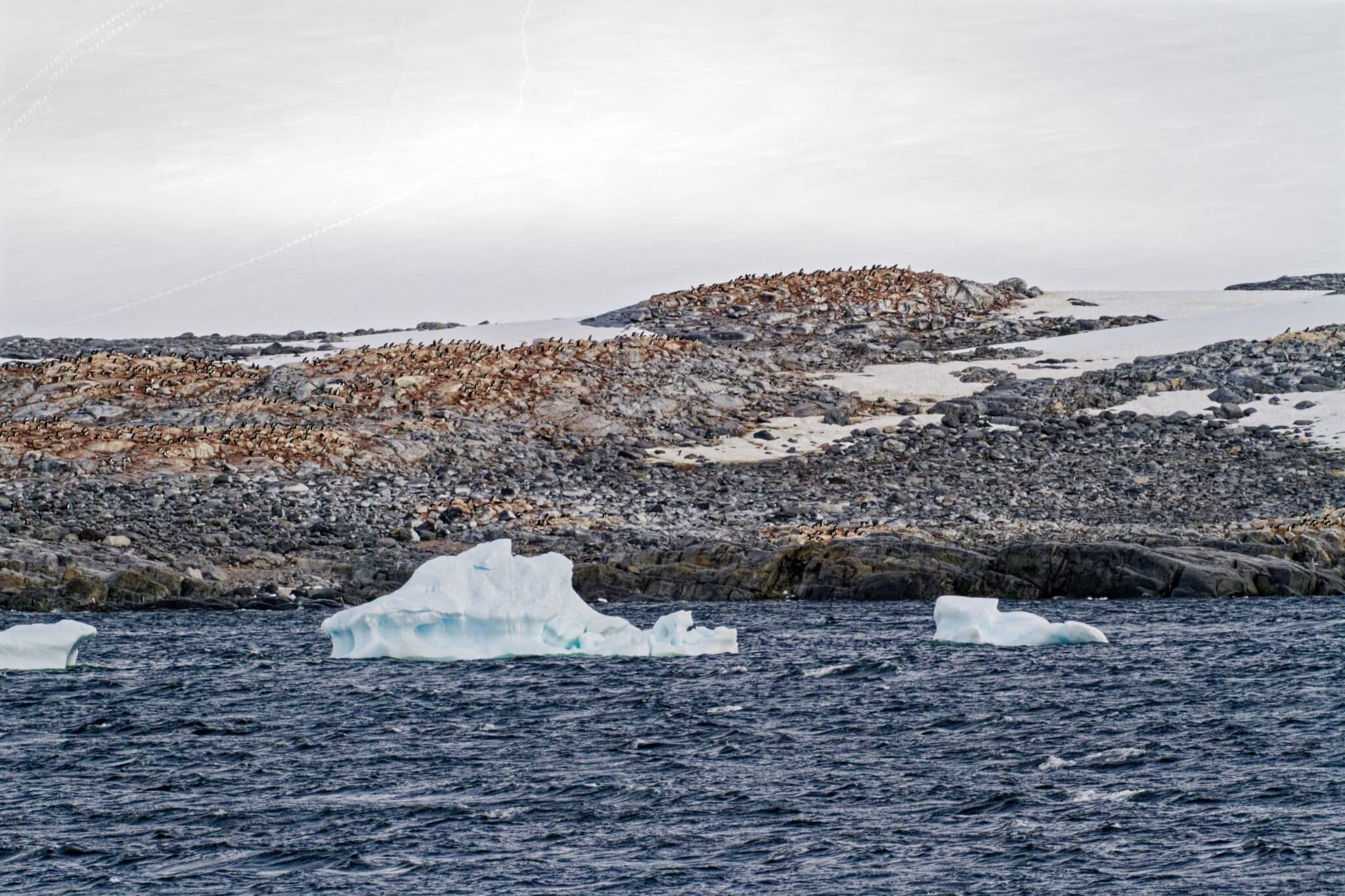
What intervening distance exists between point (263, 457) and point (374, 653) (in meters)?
29.2

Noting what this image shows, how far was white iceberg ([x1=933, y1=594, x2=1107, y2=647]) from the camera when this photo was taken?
109 feet

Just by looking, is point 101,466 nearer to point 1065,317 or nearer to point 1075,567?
point 1075,567

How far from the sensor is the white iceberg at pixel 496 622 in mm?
31328

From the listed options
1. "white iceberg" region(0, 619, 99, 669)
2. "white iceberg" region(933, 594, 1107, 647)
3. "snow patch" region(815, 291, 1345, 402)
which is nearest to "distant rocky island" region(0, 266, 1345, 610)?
"snow patch" region(815, 291, 1345, 402)

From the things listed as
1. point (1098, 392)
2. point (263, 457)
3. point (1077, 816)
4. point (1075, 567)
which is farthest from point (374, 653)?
point (1098, 392)

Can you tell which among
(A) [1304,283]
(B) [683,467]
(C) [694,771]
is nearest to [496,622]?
(C) [694,771]

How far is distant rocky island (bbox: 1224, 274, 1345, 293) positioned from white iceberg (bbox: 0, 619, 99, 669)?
286 ft

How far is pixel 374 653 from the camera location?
3300 centimetres

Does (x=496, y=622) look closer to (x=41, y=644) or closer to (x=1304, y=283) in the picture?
(x=41, y=644)

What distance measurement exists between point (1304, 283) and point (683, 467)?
56.9 meters

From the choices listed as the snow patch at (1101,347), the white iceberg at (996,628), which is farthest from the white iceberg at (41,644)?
the snow patch at (1101,347)

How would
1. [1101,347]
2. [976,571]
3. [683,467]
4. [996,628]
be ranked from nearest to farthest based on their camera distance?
[996,628] < [976,571] < [683,467] < [1101,347]

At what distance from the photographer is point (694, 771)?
20562 millimetres

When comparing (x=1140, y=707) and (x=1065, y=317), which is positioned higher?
(x=1065, y=317)
